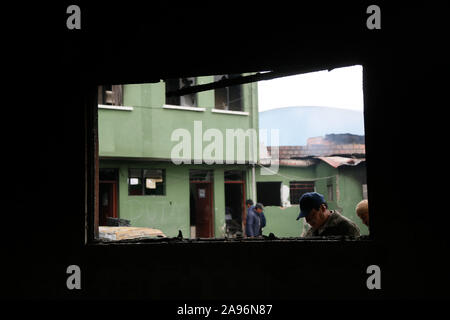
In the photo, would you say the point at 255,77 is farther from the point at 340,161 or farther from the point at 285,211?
the point at 285,211

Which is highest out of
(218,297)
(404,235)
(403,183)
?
(403,183)

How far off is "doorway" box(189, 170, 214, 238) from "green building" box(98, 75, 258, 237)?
0.04 metres

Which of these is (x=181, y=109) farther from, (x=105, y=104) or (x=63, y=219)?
(x=63, y=219)

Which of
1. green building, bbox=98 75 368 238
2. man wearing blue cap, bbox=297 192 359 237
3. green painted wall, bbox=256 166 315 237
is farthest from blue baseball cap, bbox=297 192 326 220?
green painted wall, bbox=256 166 315 237

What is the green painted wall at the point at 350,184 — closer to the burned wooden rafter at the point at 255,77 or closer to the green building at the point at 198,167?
the green building at the point at 198,167

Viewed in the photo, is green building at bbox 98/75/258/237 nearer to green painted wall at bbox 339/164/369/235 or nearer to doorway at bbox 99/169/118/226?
doorway at bbox 99/169/118/226

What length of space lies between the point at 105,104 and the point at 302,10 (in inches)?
456

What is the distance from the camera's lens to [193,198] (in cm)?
1523

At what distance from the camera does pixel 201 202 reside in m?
15.1

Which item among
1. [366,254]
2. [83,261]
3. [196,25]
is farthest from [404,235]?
[83,261]

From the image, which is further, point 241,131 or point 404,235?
point 241,131

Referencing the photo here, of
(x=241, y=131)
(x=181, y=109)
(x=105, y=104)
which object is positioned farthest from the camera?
(x=241, y=131)

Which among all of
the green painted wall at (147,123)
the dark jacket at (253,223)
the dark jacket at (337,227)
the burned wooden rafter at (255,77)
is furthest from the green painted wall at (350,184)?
the burned wooden rafter at (255,77)
